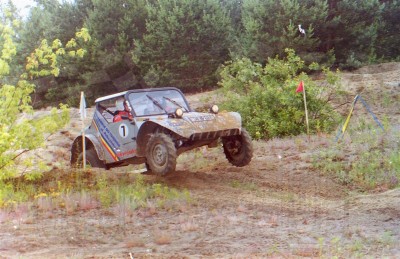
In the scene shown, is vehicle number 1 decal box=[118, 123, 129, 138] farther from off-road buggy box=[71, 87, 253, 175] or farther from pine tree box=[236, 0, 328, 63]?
pine tree box=[236, 0, 328, 63]

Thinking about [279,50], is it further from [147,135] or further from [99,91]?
[147,135]

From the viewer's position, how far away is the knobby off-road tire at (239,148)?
10.9m

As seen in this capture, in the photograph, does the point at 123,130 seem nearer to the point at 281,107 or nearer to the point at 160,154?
the point at 160,154

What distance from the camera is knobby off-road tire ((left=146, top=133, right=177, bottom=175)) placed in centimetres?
954

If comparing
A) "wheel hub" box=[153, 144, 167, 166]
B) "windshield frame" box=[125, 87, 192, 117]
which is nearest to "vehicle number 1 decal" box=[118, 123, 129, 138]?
"windshield frame" box=[125, 87, 192, 117]

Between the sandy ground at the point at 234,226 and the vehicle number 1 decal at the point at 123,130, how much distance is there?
1.00m

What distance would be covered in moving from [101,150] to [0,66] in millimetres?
Result: 3109


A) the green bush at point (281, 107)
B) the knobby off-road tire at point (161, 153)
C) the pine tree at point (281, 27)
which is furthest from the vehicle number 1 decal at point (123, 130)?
the pine tree at point (281, 27)

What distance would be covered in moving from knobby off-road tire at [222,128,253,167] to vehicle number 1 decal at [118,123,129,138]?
217cm

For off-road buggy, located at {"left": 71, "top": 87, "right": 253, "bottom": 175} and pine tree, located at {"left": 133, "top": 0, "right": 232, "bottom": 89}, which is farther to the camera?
pine tree, located at {"left": 133, "top": 0, "right": 232, "bottom": 89}

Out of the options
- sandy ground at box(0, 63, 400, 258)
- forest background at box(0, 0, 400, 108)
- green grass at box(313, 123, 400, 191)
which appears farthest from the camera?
forest background at box(0, 0, 400, 108)

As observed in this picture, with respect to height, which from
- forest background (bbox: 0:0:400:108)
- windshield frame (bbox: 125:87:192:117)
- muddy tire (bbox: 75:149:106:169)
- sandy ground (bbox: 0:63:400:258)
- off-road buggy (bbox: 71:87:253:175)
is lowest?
sandy ground (bbox: 0:63:400:258)

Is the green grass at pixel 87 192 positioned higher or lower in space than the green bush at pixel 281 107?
lower

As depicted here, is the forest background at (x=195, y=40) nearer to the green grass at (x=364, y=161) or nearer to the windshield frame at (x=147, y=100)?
the green grass at (x=364, y=161)
